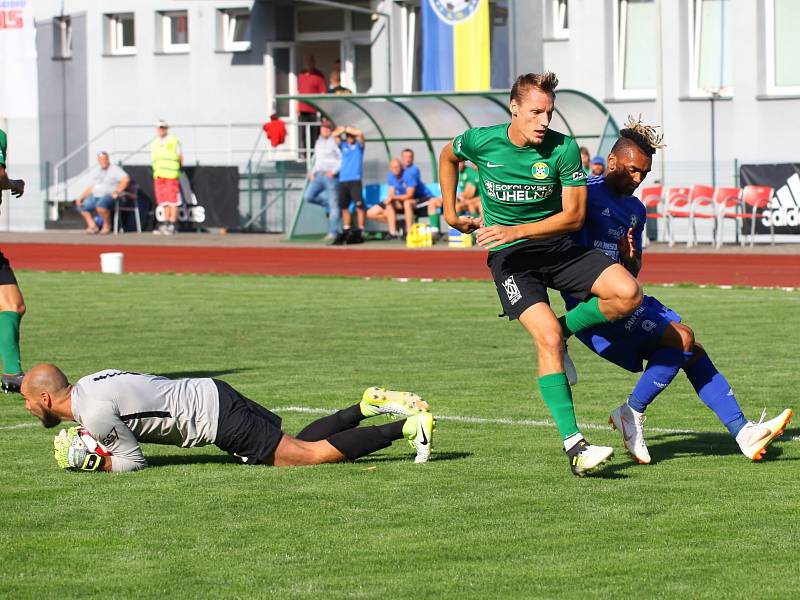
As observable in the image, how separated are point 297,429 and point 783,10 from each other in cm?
2202

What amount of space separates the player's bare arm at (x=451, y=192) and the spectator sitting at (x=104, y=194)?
90.9 feet

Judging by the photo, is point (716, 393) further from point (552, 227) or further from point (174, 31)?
point (174, 31)

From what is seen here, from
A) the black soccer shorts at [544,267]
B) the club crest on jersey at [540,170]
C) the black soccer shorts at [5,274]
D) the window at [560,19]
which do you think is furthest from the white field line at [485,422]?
the window at [560,19]

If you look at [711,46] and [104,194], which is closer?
[711,46]

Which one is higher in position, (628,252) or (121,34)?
(121,34)

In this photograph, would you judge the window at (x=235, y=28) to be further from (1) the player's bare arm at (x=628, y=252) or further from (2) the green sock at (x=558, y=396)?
(2) the green sock at (x=558, y=396)

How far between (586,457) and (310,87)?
29.7 meters

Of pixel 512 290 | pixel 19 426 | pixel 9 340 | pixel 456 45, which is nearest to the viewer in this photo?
pixel 512 290

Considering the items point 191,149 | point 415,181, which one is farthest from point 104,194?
point 415,181

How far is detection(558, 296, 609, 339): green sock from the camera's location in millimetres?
8500

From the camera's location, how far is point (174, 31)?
40.4 meters

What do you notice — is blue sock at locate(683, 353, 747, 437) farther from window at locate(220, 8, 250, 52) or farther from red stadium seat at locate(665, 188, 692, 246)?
window at locate(220, 8, 250, 52)

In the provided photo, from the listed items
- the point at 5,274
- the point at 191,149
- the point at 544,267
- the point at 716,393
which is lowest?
the point at 716,393

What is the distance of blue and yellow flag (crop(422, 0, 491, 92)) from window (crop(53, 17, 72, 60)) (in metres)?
12.9
